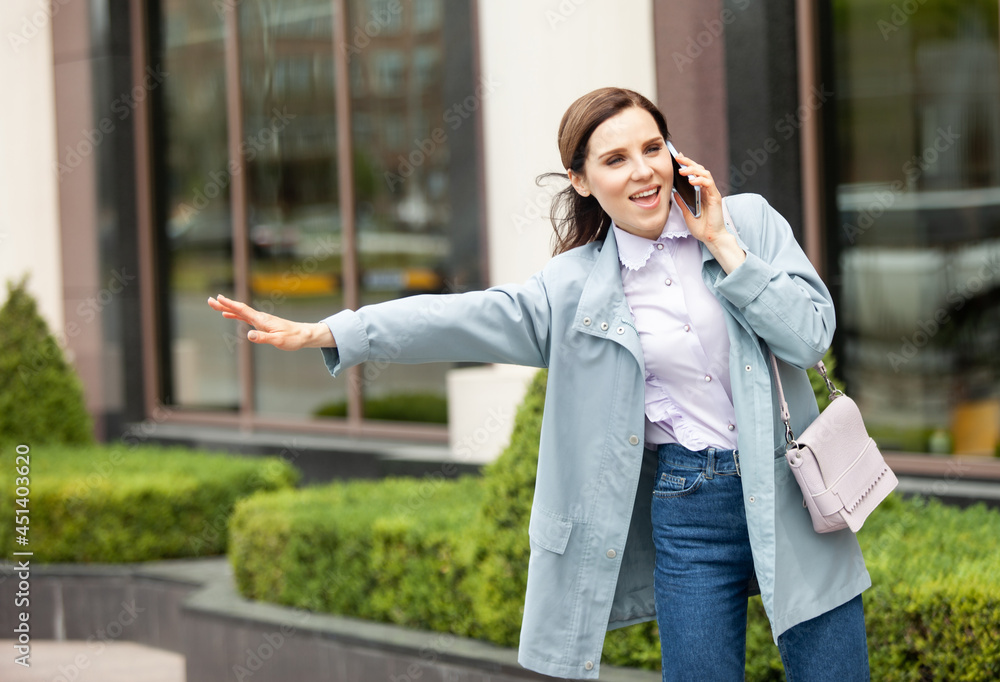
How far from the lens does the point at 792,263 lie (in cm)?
250

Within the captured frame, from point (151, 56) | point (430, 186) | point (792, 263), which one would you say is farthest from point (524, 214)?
point (151, 56)

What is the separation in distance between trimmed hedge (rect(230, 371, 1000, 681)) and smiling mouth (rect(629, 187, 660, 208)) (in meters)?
1.71

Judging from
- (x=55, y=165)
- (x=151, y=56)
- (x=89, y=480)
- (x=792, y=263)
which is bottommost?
(x=89, y=480)

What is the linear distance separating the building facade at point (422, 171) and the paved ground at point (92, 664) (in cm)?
212

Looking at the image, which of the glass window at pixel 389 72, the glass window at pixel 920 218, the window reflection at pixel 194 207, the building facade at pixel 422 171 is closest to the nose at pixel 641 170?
the building facade at pixel 422 171

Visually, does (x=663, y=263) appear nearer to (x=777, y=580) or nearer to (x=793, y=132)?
(x=777, y=580)

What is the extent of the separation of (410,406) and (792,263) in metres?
5.80

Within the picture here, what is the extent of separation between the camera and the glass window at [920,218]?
5.46 metres
